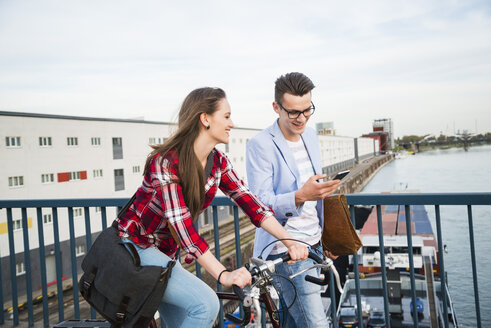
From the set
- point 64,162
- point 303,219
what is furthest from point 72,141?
point 303,219

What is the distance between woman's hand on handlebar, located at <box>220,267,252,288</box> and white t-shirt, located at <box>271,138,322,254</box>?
760 millimetres

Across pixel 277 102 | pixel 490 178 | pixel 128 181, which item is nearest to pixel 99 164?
pixel 128 181

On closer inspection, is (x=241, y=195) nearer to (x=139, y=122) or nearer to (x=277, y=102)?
(x=277, y=102)

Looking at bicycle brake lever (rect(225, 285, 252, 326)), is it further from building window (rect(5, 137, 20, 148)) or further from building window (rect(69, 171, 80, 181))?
building window (rect(69, 171, 80, 181))

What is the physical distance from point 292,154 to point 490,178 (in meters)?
48.8

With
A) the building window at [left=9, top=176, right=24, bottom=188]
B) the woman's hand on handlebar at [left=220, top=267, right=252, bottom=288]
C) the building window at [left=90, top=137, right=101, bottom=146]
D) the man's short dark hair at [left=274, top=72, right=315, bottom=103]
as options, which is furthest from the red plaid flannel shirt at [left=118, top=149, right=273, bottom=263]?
the building window at [left=90, top=137, right=101, bottom=146]

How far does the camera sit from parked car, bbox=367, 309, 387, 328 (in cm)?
2362

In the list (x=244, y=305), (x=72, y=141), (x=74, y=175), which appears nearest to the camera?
(x=244, y=305)

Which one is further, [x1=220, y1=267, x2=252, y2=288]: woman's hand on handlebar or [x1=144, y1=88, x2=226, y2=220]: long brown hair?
[x1=144, y1=88, x2=226, y2=220]: long brown hair

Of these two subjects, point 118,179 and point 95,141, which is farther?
point 118,179

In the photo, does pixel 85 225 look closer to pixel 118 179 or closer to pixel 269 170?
pixel 269 170

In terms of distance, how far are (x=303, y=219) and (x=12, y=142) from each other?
25.1 meters

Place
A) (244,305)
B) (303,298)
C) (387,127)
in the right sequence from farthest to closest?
(387,127) < (303,298) < (244,305)

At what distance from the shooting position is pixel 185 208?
5.96 ft
